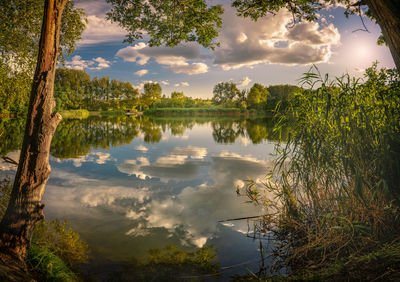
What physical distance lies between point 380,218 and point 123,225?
3926 millimetres

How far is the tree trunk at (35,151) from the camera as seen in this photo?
2.50 m

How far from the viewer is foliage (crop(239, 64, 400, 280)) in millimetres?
2738

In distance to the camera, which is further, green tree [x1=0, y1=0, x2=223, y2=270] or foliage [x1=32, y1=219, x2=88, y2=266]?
foliage [x1=32, y1=219, x2=88, y2=266]

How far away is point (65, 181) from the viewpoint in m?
6.76

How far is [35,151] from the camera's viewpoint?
2600 millimetres

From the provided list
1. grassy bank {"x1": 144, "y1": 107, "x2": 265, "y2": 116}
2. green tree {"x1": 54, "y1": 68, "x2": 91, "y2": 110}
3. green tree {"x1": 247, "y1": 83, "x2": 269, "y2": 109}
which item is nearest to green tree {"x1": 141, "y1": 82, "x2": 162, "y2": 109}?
grassy bank {"x1": 144, "y1": 107, "x2": 265, "y2": 116}

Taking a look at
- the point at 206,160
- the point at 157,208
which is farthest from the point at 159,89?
the point at 157,208

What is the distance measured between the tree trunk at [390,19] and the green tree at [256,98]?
63.6 meters

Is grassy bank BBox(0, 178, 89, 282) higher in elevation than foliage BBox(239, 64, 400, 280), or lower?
lower

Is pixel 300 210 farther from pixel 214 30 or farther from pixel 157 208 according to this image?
pixel 214 30

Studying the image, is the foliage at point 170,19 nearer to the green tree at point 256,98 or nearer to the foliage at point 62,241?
the foliage at point 62,241

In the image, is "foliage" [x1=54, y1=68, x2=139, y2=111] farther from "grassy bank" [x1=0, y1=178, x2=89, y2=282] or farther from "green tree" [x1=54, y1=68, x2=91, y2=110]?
"grassy bank" [x1=0, y1=178, x2=89, y2=282]

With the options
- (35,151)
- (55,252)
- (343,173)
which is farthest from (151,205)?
(343,173)

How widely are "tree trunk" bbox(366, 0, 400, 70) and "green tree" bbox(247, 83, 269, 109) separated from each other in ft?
209
